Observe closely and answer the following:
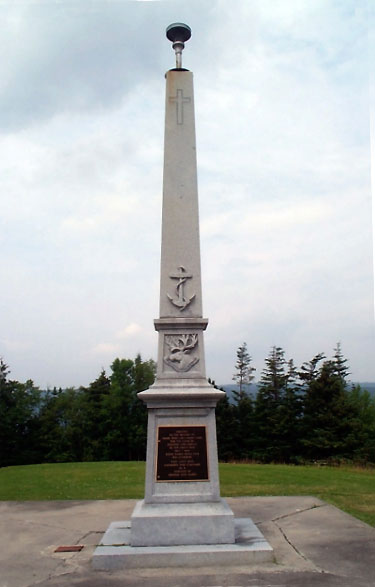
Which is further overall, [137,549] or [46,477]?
[46,477]

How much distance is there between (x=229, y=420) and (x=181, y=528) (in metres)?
35.4

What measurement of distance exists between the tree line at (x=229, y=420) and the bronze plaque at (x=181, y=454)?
29090 mm

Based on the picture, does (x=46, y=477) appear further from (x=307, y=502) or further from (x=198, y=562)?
(x=198, y=562)

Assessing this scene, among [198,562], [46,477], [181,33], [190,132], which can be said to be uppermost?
[181,33]

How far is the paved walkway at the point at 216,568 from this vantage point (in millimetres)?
5414

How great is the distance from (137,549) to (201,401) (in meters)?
2.10

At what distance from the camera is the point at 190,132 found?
8070 millimetres

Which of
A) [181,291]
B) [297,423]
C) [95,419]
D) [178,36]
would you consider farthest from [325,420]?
[178,36]

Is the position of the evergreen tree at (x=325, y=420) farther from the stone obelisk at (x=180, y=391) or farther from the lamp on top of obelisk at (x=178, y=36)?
the lamp on top of obelisk at (x=178, y=36)

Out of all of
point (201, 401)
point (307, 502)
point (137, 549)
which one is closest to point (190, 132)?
point (201, 401)

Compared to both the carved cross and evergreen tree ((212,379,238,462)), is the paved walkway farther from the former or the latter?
evergreen tree ((212,379,238,462))

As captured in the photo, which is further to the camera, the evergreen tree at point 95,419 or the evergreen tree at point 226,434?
the evergreen tree at point 95,419

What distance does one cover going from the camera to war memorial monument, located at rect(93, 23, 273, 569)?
6.11 meters

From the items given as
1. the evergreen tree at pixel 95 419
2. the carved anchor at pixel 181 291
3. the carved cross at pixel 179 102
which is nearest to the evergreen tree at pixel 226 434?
the evergreen tree at pixel 95 419
